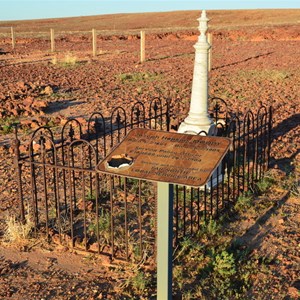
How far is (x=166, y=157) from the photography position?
356 cm

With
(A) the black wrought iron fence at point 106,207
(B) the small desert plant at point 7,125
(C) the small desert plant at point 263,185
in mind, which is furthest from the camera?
(B) the small desert plant at point 7,125

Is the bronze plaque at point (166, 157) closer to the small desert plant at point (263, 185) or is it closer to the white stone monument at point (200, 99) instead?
the white stone monument at point (200, 99)

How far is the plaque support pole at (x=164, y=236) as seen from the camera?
3.36 metres

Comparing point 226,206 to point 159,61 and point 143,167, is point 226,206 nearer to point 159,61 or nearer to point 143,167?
point 143,167

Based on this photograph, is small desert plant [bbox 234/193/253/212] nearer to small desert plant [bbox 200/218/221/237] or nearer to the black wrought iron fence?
the black wrought iron fence

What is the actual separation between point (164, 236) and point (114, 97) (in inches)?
366

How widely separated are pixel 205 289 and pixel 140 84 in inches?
441

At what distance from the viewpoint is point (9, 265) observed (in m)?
4.45

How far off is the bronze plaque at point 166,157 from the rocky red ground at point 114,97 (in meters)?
1.20

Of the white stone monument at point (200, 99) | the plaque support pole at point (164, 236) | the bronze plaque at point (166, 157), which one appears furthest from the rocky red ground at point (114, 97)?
the white stone monument at point (200, 99)

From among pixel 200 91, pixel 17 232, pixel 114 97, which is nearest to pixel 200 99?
pixel 200 91

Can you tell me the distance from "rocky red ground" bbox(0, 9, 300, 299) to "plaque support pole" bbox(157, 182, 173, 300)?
66 cm

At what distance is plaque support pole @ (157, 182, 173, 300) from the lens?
3.36 metres

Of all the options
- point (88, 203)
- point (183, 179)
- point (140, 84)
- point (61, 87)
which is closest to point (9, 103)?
point (61, 87)
